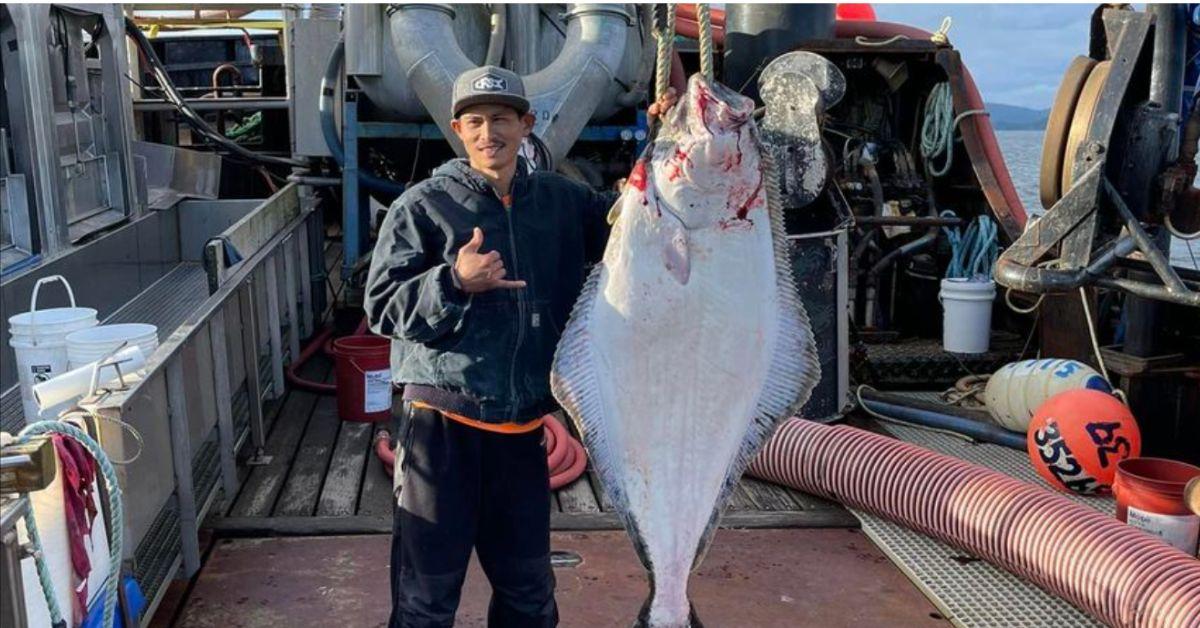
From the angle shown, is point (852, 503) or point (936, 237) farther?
point (936, 237)

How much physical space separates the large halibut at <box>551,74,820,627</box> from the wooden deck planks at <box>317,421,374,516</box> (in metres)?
2.39

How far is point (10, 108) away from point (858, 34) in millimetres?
6368

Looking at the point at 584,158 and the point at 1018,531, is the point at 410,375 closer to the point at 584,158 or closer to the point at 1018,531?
the point at 1018,531

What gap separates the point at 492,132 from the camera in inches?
106

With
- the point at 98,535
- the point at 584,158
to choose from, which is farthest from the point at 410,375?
the point at 584,158

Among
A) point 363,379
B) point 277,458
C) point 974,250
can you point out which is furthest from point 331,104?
point 974,250

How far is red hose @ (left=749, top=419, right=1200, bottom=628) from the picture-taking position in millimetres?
3516

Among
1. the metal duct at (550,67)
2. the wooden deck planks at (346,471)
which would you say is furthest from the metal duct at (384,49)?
the wooden deck planks at (346,471)

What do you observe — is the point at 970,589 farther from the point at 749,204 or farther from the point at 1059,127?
the point at 1059,127

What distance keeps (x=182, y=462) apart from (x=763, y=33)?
557 cm

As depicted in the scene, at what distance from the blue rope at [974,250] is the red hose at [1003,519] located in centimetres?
287

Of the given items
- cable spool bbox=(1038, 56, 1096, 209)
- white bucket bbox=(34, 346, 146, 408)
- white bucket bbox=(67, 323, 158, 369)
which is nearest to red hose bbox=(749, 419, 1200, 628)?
cable spool bbox=(1038, 56, 1096, 209)

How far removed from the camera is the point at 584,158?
26.9ft

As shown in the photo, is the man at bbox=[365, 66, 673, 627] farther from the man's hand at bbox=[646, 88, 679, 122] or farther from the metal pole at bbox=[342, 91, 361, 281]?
the metal pole at bbox=[342, 91, 361, 281]
